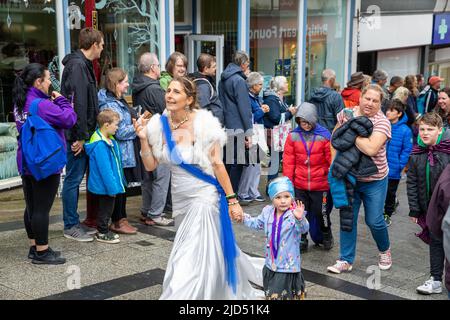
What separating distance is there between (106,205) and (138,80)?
61.6 inches

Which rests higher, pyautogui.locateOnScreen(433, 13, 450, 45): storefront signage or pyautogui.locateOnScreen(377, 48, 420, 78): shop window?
pyautogui.locateOnScreen(433, 13, 450, 45): storefront signage

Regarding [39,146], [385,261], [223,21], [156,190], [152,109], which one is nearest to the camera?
[39,146]

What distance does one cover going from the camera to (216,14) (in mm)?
11961

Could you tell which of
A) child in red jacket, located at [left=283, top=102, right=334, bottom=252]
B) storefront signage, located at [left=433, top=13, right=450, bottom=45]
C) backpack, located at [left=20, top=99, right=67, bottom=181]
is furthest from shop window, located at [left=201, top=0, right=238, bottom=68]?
storefront signage, located at [left=433, top=13, right=450, bottom=45]

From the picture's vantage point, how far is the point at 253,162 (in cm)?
859

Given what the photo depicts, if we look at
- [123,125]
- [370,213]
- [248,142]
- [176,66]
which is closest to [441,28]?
[248,142]

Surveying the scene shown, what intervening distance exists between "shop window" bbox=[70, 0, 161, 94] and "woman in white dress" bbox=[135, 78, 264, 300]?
17.2 ft

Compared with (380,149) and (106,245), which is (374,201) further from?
(106,245)

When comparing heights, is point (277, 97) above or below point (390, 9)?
below

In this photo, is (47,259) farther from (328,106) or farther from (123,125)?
(328,106)

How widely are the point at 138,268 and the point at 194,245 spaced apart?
1312 mm

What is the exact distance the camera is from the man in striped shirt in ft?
18.7

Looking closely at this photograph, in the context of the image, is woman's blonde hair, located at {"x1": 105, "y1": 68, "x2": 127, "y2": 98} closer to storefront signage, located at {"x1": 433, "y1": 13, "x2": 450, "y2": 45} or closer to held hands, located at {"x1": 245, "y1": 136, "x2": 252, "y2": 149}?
held hands, located at {"x1": 245, "y1": 136, "x2": 252, "y2": 149}
